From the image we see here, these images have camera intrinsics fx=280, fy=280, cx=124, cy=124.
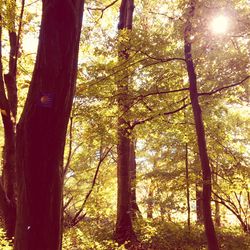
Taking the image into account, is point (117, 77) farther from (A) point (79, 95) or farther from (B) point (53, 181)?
(B) point (53, 181)

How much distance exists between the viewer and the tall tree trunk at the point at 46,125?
298 centimetres

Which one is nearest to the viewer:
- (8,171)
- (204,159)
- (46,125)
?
(46,125)

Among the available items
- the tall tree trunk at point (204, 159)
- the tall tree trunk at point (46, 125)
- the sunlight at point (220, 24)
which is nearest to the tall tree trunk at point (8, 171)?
the tall tree trunk at point (46, 125)

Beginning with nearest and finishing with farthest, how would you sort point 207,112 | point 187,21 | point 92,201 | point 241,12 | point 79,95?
point 187,21
point 241,12
point 79,95
point 207,112
point 92,201

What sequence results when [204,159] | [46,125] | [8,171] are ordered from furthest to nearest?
[8,171] < [204,159] < [46,125]

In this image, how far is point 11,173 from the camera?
245 inches

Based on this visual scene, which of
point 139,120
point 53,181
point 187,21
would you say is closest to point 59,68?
point 53,181

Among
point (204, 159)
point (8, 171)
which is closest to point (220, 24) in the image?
point (204, 159)

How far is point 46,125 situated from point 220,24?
482 cm

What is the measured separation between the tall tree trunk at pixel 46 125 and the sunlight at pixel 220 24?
3903 mm

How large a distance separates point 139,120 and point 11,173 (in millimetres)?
4368

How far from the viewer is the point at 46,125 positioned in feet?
9.77

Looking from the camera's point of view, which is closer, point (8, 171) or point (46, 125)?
point (46, 125)

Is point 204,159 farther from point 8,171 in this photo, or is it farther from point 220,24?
point 8,171
